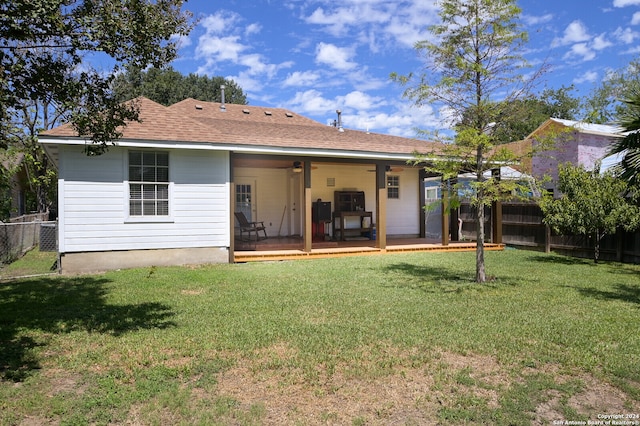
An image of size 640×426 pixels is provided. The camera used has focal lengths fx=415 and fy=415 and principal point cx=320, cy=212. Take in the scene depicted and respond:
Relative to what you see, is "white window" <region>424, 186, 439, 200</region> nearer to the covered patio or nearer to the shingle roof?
the shingle roof

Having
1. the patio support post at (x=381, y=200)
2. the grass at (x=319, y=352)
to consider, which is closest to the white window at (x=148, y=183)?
the grass at (x=319, y=352)

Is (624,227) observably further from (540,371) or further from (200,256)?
(200,256)

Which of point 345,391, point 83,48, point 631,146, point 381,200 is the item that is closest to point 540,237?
point 381,200

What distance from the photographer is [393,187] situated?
15.8 metres

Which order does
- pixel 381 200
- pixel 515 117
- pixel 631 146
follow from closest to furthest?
pixel 515 117 < pixel 631 146 < pixel 381 200

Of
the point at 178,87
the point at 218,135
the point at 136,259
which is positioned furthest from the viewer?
the point at 178,87

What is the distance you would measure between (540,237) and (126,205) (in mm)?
11737

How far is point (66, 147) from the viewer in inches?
357

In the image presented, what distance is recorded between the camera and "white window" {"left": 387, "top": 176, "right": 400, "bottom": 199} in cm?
1576

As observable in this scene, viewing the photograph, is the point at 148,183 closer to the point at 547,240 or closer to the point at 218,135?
the point at 218,135

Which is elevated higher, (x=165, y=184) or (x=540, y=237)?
(x=165, y=184)

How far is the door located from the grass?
693cm

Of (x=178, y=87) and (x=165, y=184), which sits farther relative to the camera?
(x=178, y=87)

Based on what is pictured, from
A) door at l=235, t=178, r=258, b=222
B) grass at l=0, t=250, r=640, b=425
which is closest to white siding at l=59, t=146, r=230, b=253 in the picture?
grass at l=0, t=250, r=640, b=425
